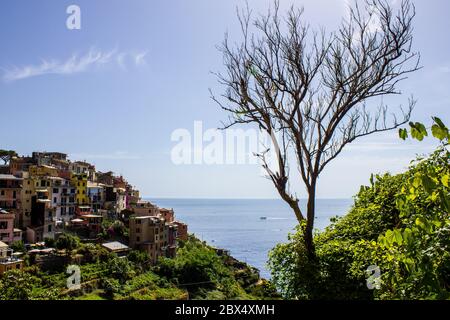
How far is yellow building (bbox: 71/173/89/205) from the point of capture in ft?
136

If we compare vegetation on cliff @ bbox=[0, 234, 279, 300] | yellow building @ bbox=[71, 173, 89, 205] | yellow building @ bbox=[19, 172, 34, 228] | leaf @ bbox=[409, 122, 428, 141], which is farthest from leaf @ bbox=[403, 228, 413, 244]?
yellow building @ bbox=[71, 173, 89, 205]

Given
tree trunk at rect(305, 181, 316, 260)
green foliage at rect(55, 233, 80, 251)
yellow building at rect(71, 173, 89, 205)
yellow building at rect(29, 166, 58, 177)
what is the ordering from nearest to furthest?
tree trunk at rect(305, 181, 316, 260) < green foliage at rect(55, 233, 80, 251) < yellow building at rect(29, 166, 58, 177) < yellow building at rect(71, 173, 89, 205)

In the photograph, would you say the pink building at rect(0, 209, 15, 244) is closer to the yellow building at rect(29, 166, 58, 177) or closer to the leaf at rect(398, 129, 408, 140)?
the yellow building at rect(29, 166, 58, 177)

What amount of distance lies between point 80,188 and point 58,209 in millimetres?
5168

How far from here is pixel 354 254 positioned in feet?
20.5

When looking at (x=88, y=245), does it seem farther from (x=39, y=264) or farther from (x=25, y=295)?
(x=25, y=295)

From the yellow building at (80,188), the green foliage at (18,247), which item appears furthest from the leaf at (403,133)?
the yellow building at (80,188)


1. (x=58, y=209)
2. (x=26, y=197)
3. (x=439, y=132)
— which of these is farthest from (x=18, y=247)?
(x=439, y=132)

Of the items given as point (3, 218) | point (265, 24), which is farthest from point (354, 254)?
point (3, 218)

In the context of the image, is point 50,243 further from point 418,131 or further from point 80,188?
point 418,131

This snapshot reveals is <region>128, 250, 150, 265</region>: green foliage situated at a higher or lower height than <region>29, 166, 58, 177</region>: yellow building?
lower

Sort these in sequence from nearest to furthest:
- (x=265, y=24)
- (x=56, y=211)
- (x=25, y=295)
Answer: (x=265, y=24)
(x=25, y=295)
(x=56, y=211)

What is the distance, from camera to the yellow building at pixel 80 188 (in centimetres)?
4145
